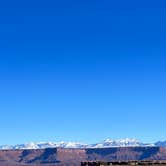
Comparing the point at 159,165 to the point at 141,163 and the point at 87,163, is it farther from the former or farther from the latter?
the point at 87,163

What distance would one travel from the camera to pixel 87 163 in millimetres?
121938

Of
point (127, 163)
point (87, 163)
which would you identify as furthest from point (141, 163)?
point (87, 163)

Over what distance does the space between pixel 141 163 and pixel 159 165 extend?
14.0 feet

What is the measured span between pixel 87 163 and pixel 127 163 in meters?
9.20

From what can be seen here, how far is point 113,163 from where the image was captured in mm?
120625

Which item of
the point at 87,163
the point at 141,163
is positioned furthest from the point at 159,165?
the point at 87,163

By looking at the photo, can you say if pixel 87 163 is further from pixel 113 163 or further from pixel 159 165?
pixel 159 165

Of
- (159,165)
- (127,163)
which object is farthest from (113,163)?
(159,165)

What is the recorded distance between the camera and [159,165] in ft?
399

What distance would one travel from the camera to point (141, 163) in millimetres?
123188

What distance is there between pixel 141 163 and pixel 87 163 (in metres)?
12.7

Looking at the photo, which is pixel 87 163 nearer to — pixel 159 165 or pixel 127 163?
pixel 127 163

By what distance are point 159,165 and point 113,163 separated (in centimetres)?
1072
